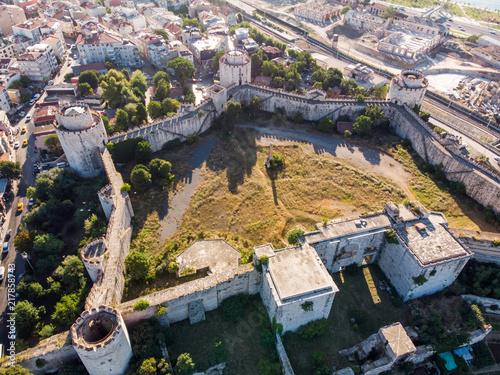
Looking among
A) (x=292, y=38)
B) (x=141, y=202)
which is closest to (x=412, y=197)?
(x=141, y=202)

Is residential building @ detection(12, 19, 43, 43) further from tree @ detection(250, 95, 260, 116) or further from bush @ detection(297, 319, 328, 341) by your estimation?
bush @ detection(297, 319, 328, 341)

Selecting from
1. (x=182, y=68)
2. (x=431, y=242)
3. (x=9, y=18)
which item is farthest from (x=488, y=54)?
(x=9, y=18)

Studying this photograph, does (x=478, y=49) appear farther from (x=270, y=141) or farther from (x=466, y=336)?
(x=466, y=336)

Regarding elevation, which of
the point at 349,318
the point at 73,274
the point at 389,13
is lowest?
the point at 349,318

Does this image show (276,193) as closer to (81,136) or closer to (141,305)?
(141,305)

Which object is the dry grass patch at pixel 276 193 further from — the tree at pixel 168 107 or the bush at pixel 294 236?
the tree at pixel 168 107

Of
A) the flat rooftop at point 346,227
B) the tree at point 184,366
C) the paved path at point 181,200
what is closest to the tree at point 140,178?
the paved path at point 181,200

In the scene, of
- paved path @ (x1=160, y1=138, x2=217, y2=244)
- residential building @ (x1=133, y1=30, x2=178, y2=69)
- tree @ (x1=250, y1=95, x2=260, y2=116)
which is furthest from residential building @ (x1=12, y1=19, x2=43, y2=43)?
paved path @ (x1=160, y1=138, x2=217, y2=244)
